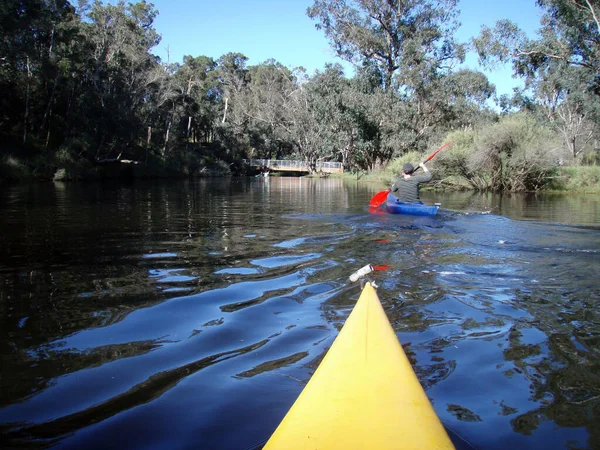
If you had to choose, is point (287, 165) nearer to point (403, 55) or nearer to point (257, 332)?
point (403, 55)

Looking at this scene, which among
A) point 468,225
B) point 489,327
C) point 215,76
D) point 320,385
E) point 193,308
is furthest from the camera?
point 215,76

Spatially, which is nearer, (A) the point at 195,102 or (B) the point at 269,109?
(A) the point at 195,102

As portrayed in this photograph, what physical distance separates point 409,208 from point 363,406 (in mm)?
9571

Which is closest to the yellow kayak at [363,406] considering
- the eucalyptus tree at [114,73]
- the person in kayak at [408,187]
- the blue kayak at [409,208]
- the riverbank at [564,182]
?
the blue kayak at [409,208]

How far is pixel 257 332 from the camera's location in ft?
13.1

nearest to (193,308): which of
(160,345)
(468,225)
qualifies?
(160,345)

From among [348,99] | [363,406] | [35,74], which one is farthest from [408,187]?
[35,74]

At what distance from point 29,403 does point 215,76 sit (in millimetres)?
71141

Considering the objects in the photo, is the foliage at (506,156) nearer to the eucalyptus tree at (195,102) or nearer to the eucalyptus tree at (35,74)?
the eucalyptus tree at (35,74)

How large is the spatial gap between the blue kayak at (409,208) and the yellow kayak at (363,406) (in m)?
9.12

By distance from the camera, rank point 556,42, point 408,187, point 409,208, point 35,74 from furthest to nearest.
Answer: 1. point 35,74
2. point 556,42
3. point 408,187
4. point 409,208

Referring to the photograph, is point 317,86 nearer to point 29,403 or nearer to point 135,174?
point 135,174

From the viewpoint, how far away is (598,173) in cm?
2495

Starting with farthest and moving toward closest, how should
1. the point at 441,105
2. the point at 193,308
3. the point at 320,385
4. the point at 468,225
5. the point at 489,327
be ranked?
the point at 441,105, the point at 468,225, the point at 193,308, the point at 489,327, the point at 320,385
